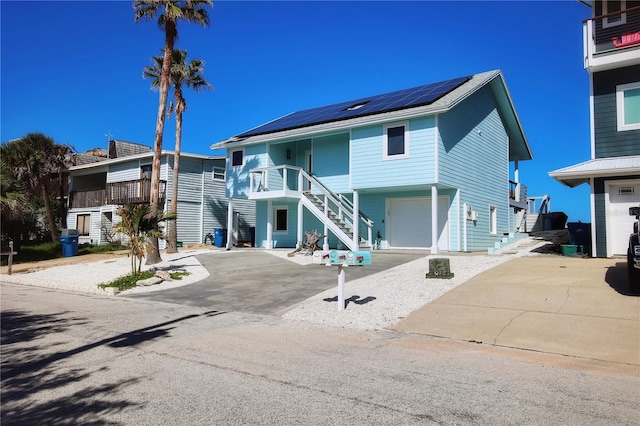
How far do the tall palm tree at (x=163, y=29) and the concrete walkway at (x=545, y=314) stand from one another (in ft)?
42.2

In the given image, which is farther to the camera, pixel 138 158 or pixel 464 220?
pixel 138 158

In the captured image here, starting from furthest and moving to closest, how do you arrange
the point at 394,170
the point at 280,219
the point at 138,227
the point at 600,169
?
1. the point at 280,219
2. the point at 394,170
3. the point at 600,169
4. the point at 138,227

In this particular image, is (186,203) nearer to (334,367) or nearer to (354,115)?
(354,115)

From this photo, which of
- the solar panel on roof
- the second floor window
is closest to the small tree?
the solar panel on roof

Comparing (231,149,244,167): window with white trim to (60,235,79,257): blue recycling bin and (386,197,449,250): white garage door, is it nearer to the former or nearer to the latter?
(386,197,449,250): white garage door

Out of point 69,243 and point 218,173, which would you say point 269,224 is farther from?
point 69,243

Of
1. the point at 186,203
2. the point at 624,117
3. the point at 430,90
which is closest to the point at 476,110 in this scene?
the point at 430,90

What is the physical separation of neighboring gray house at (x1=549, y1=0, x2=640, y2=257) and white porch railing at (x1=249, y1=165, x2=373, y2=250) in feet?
27.6

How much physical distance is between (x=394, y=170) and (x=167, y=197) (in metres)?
15.8

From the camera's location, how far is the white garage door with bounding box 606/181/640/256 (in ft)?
48.1

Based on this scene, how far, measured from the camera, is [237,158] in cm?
2519

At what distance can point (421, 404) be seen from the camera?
14.0 feet

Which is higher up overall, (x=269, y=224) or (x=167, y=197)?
(x=167, y=197)

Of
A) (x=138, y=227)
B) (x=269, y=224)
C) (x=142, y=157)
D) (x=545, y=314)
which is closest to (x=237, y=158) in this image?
(x=269, y=224)
